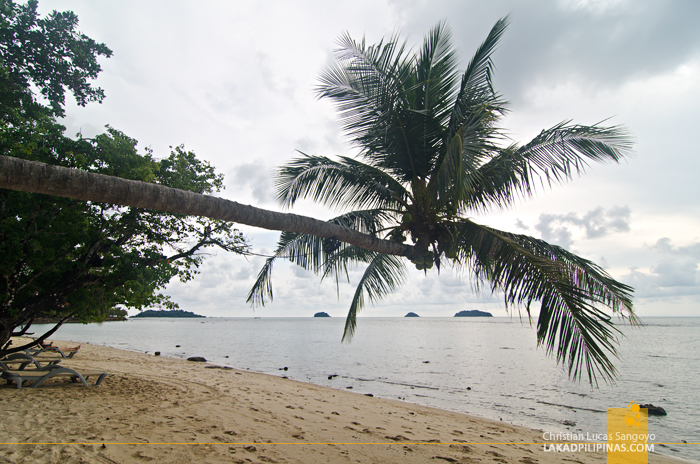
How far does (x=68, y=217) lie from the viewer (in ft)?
19.1

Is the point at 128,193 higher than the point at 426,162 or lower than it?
lower

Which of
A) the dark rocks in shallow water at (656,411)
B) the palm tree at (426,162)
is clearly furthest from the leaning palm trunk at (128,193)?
the dark rocks in shallow water at (656,411)

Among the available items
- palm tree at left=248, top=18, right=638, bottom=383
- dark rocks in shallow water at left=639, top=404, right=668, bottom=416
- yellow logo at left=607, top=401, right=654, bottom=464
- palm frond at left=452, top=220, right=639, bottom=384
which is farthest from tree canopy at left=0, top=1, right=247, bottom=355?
dark rocks in shallow water at left=639, top=404, right=668, bottom=416

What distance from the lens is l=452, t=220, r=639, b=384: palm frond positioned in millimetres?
3748

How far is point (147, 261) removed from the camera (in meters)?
6.77

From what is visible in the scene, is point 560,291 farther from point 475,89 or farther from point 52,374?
point 52,374

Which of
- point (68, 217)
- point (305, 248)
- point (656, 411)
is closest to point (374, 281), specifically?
point (305, 248)

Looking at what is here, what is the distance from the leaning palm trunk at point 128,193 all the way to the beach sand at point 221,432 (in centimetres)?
268

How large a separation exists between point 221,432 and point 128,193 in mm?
Result: 3665

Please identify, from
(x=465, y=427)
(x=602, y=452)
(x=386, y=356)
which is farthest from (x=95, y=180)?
(x=386, y=356)

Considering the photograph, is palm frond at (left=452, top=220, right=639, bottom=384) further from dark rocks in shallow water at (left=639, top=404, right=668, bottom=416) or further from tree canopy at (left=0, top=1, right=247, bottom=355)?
dark rocks in shallow water at (left=639, top=404, right=668, bottom=416)

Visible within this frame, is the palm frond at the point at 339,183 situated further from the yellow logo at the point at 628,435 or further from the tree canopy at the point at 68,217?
the yellow logo at the point at 628,435

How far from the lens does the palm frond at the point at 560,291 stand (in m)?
3.75

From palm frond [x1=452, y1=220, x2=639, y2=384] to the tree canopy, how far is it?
4550 millimetres
